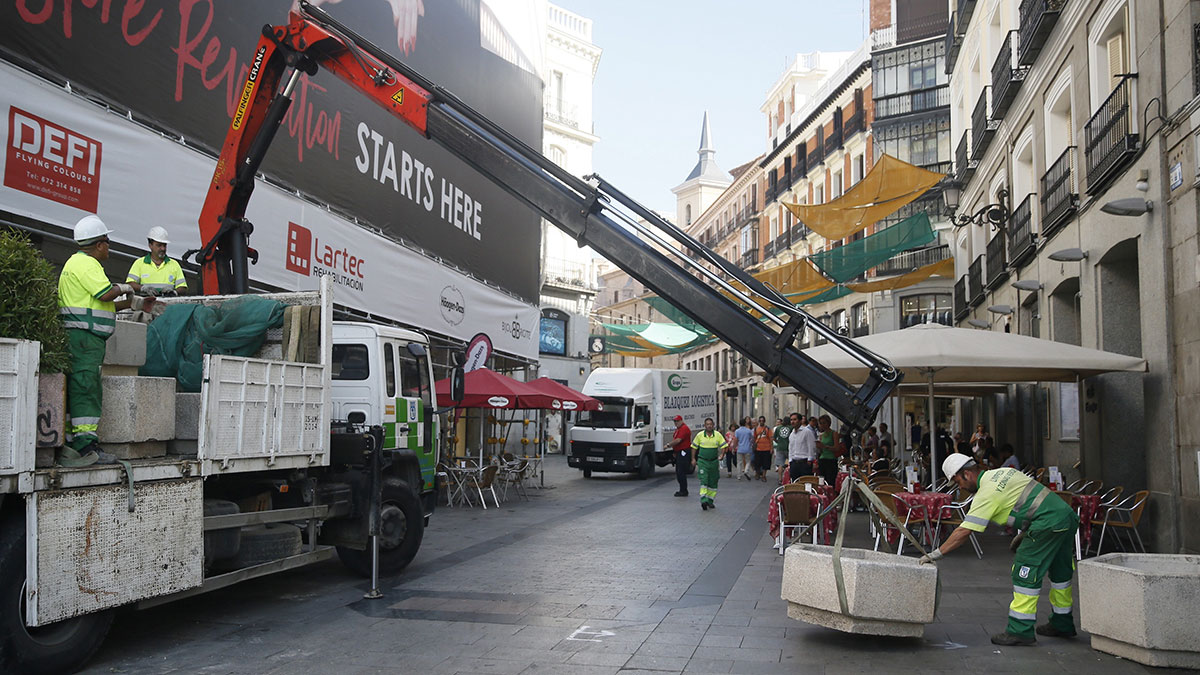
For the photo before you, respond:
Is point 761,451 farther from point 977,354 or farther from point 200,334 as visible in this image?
point 200,334

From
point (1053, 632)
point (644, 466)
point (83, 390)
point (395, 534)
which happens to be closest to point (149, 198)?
point (395, 534)

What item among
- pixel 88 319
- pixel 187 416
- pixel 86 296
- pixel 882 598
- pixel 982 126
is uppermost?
pixel 982 126

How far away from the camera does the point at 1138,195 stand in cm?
1147

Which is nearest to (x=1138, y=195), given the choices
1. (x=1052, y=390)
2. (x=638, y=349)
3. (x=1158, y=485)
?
(x=1158, y=485)

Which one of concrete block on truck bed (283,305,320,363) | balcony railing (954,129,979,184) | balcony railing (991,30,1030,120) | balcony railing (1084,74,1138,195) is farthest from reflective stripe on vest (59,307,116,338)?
balcony railing (954,129,979,184)

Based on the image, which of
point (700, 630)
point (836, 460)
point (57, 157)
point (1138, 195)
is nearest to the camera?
point (700, 630)

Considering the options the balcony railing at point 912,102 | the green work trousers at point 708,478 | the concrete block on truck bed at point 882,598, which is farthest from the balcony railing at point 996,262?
the concrete block on truck bed at point 882,598

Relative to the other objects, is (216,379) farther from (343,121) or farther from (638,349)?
(638,349)

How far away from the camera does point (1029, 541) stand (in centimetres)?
670

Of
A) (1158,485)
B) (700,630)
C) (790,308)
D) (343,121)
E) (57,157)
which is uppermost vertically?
(343,121)

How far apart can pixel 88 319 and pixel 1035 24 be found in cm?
1511

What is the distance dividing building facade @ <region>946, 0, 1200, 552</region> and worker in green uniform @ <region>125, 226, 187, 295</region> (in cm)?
1010

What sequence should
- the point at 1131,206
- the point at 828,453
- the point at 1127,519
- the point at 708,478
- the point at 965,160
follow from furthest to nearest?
the point at 965,160 < the point at 828,453 < the point at 708,478 < the point at 1131,206 < the point at 1127,519

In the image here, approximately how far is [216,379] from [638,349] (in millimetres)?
32243
